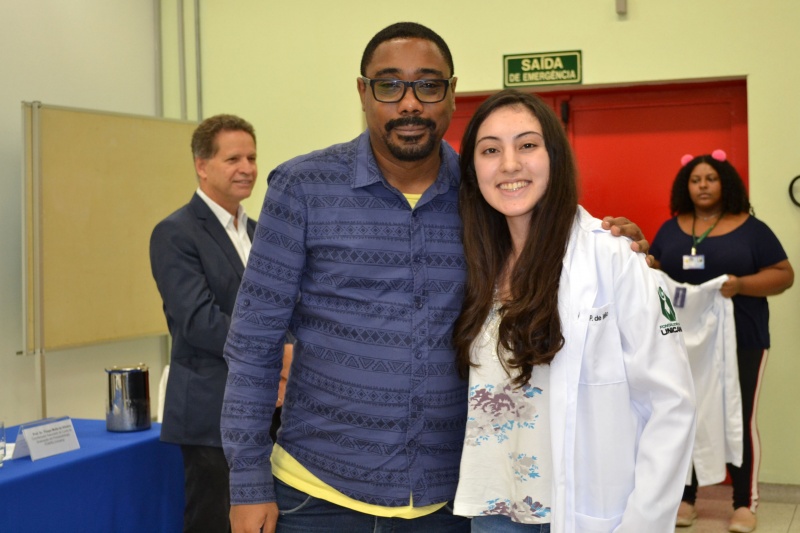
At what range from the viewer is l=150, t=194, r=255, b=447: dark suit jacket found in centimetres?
293

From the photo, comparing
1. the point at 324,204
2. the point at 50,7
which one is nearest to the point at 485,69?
the point at 50,7

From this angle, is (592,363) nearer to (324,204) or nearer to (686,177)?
(324,204)

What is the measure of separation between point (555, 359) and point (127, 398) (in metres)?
1.92

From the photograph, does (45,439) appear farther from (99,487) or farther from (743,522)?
(743,522)

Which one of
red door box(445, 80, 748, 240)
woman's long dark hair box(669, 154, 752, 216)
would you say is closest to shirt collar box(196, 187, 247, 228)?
woman's long dark hair box(669, 154, 752, 216)

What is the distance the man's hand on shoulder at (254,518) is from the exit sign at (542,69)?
4140 millimetres

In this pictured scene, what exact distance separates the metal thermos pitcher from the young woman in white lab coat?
165cm

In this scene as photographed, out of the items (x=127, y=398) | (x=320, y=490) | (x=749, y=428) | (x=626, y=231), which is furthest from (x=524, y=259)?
(x=749, y=428)

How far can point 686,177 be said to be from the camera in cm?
494

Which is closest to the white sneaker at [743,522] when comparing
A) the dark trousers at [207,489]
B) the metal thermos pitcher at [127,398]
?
the dark trousers at [207,489]

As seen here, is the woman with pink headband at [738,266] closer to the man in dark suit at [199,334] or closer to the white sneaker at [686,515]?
the white sneaker at [686,515]

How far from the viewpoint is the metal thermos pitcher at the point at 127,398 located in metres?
3.14

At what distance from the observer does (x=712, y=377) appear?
4.49m

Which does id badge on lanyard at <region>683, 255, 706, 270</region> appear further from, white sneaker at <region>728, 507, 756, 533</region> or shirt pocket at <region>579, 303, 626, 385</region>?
shirt pocket at <region>579, 303, 626, 385</region>
